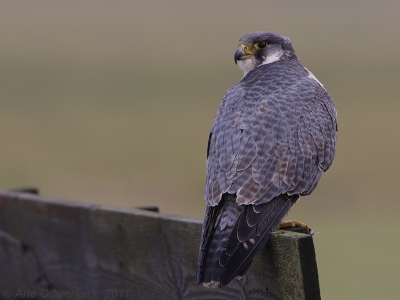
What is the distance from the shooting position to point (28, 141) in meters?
15.2

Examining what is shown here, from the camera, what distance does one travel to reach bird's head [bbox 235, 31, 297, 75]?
14.8ft

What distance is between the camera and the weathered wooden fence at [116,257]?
2567 mm

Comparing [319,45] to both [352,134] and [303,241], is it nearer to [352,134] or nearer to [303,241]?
[352,134]

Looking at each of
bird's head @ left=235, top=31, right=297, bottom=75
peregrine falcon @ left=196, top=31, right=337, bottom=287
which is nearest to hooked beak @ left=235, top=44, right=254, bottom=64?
bird's head @ left=235, top=31, right=297, bottom=75

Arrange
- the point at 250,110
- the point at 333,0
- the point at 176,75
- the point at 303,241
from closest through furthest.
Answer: the point at 303,241 < the point at 250,110 < the point at 176,75 < the point at 333,0

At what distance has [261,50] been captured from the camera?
14.9 ft

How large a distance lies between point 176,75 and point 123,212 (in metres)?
21.7

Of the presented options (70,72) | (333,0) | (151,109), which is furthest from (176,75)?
(333,0)

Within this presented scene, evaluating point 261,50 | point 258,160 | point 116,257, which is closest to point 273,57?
point 261,50

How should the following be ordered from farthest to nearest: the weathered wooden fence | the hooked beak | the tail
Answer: the hooked beak → the tail → the weathered wooden fence

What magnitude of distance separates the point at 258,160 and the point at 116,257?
689 mm

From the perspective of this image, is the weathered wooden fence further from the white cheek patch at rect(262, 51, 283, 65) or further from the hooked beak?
the white cheek patch at rect(262, 51, 283, 65)

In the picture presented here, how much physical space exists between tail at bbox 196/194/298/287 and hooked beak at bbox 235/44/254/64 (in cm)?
147

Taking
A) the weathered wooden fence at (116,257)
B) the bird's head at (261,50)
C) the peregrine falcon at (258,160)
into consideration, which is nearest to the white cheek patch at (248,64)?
the bird's head at (261,50)
